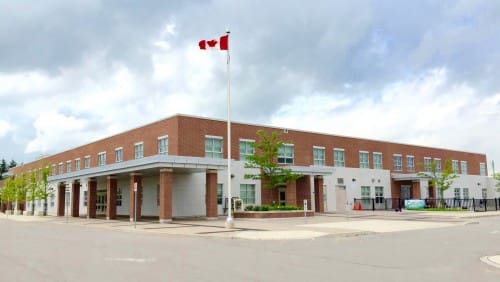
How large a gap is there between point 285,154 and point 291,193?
17.7ft

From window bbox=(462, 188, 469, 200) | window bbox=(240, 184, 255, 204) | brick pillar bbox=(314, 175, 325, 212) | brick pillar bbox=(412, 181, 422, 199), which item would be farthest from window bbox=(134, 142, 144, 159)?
window bbox=(462, 188, 469, 200)

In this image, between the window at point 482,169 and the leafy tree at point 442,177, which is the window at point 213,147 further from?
the window at point 482,169

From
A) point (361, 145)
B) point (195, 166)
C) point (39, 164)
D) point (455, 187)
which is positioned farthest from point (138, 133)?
point (455, 187)

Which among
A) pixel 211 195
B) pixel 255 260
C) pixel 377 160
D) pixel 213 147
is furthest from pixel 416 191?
pixel 255 260

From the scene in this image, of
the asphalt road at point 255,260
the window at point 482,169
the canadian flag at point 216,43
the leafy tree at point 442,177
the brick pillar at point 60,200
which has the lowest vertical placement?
the asphalt road at point 255,260

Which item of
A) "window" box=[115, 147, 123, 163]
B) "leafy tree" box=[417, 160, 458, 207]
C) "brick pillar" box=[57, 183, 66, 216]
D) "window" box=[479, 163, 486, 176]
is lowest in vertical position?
"brick pillar" box=[57, 183, 66, 216]

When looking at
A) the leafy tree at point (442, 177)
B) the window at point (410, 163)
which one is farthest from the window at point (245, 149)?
the window at point (410, 163)

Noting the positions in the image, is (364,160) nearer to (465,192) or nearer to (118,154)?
(465,192)

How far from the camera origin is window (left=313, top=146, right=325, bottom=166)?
162ft

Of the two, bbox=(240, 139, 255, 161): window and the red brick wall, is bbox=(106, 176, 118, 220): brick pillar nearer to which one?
the red brick wall

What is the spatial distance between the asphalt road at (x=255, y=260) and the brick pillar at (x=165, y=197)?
1281 centimetres

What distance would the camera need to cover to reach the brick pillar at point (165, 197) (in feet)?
102

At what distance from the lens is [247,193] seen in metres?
42.1

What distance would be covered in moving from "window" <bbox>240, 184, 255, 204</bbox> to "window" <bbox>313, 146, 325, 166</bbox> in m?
9.47
